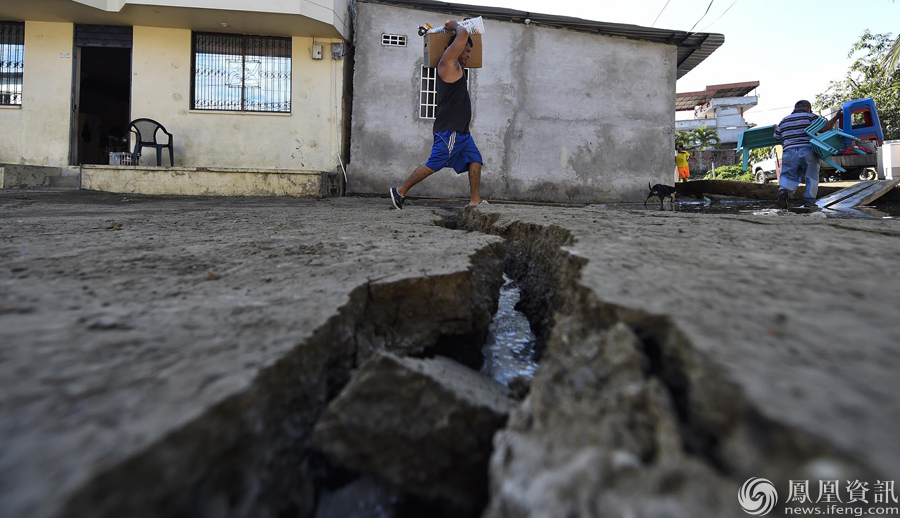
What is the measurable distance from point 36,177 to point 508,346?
789 cm

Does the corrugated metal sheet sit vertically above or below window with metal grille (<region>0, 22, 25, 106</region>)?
above

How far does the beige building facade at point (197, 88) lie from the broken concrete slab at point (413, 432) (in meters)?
6.74

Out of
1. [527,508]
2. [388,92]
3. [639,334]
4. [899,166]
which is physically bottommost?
[527,508]

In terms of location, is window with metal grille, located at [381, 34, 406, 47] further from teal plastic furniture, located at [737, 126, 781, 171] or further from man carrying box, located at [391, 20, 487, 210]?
teal plastic furniture, located at [737, 126, 781, 171]

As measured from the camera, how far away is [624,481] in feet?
1.77

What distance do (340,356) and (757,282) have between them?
963 mm

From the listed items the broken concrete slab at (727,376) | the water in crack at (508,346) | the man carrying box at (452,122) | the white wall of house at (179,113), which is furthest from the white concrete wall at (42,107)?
the broken concrete slab at (727,376)

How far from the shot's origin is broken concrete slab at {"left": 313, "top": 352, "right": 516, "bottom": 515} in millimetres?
843

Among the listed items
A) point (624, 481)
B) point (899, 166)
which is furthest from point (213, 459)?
point (899, 166)

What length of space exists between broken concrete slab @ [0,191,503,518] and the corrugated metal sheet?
21.2 ft

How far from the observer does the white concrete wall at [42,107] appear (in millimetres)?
7148

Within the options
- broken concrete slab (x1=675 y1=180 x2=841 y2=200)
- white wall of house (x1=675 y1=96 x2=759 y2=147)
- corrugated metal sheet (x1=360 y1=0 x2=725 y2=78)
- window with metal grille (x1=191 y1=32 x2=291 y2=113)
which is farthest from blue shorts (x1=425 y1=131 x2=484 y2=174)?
white wall of house (x1=675 y1=96 x2=759 y2=147)

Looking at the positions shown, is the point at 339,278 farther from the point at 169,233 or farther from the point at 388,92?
the point at 388,92

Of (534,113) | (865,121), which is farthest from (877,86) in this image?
(534,113)
